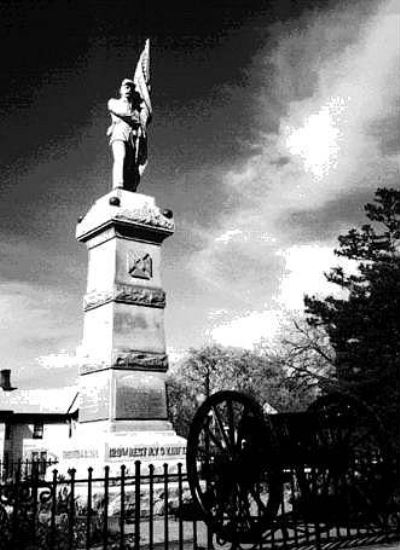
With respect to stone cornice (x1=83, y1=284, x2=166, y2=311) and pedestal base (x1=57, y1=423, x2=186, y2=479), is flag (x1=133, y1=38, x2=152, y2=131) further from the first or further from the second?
pedestal base (x1=57, y1=423, x2=186, y2=479)

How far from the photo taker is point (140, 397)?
990 cm

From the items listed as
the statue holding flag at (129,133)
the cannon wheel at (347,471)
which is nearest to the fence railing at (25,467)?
the cannon wheel at (347,471)

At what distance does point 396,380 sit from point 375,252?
33.1 ft

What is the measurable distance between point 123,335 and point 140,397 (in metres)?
1.18

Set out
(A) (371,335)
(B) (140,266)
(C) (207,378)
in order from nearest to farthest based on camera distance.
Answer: (B) (140,266)
(A) (371,335)
(C) (207,378)

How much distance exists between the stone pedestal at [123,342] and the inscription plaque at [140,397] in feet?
0.06

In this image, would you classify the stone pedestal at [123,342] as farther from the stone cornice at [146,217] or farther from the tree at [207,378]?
the tree at [207,378]

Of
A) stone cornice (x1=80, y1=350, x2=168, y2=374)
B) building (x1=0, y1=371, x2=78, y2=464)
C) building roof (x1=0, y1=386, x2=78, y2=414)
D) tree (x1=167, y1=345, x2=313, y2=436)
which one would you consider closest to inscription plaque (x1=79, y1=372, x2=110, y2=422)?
stone cornice (x1=80, y1=350, x2=168, y2=374)

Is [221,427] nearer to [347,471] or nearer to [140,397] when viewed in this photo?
[347,471]

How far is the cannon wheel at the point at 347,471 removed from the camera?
584cm

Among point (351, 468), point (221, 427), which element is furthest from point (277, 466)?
point (351, 468)

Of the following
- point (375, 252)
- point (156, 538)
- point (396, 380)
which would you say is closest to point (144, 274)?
point (156, 538)

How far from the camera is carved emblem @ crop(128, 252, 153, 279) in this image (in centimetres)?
1071

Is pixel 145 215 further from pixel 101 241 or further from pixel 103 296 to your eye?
pixel 103 296
